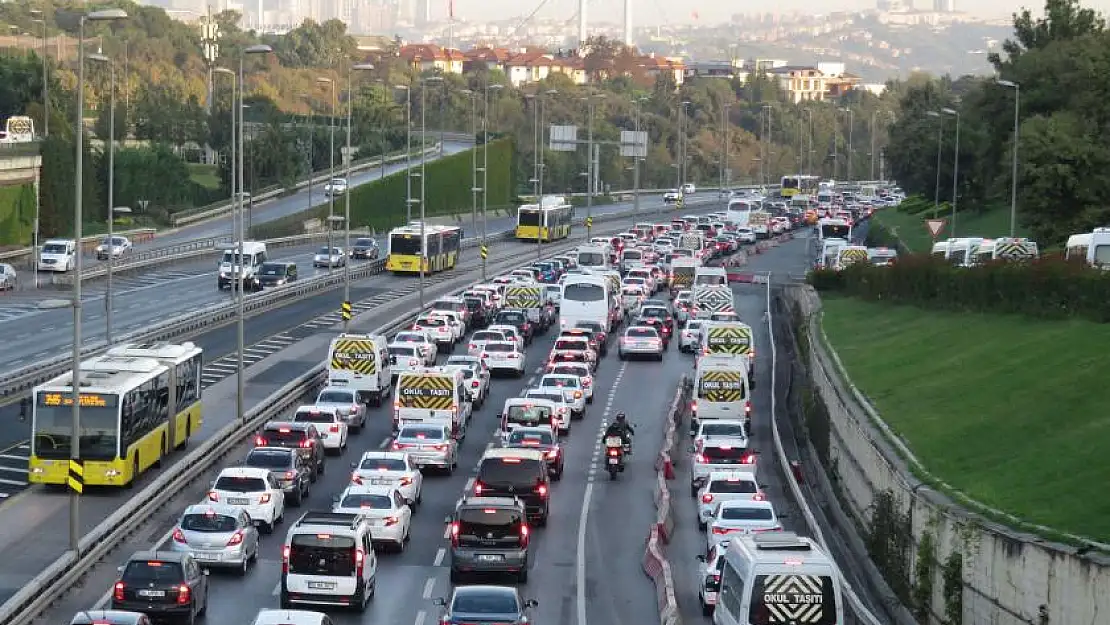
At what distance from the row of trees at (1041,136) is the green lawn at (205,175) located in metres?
50.7

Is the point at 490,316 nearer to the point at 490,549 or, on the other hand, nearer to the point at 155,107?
the point at 490,549

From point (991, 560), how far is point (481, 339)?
37.5m

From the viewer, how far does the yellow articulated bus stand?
3934 cm

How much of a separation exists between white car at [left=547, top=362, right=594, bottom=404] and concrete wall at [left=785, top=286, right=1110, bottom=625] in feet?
60.8

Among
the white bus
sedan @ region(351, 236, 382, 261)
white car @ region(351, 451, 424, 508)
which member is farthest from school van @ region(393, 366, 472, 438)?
sedan @ region(351, 236, 382, 261)

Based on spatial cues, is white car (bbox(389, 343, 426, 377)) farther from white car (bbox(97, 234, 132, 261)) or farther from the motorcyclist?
white car (bbox(97, 234, 132, 261))

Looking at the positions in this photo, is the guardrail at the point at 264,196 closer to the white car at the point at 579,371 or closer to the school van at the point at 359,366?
the white car at the point at 579,371

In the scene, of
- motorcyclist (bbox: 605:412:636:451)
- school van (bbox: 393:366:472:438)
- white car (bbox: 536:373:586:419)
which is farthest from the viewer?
white car (bbox: 536:373:586:419)

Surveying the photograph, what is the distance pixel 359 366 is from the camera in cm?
5597

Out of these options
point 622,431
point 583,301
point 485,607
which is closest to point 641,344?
point 583,301

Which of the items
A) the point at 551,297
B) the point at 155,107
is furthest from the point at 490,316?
the point at 155,107

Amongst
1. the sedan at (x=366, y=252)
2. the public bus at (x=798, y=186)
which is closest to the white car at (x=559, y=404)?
the sedan at (x=366, y=252)

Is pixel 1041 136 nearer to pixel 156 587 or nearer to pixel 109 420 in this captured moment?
pixel 109 420

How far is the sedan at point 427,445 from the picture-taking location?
45.6m
